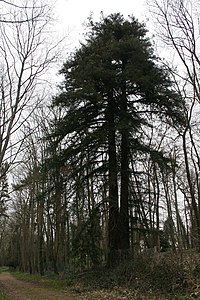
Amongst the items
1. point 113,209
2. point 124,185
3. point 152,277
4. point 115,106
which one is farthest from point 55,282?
point 115,106

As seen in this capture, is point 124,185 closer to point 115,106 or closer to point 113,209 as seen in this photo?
point 113,209

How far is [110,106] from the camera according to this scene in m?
18.3

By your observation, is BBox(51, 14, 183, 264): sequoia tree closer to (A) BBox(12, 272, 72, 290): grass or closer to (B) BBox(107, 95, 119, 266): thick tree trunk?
(B) BBox(107, 95, 119, 266): thick tree trunk

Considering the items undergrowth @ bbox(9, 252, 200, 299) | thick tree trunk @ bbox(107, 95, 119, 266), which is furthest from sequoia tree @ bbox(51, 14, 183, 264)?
undergrowth @ bbox(9, 252, 200, 299)

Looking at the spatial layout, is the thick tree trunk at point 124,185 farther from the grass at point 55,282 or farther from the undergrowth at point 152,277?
the grass at point 55,282

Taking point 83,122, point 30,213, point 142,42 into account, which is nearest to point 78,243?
point 83,122


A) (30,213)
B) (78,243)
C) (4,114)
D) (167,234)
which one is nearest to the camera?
(4,114)

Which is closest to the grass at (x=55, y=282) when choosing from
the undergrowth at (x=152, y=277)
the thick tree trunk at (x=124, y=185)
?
the undergrowth at (x=152, y=277)

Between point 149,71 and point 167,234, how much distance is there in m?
14.2

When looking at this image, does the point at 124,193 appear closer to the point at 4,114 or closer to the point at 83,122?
the point at 83,122

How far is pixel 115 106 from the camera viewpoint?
18.1m

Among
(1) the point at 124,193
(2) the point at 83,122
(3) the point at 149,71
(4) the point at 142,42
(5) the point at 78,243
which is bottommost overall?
(5) the point at 78,243

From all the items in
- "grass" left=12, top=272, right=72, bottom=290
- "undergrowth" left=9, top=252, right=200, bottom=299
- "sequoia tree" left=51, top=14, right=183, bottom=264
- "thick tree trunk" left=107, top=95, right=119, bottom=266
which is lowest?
"grass" left=12, top=272, right=72, bottom=290

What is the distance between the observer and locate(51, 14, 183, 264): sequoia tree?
16.8 metres
